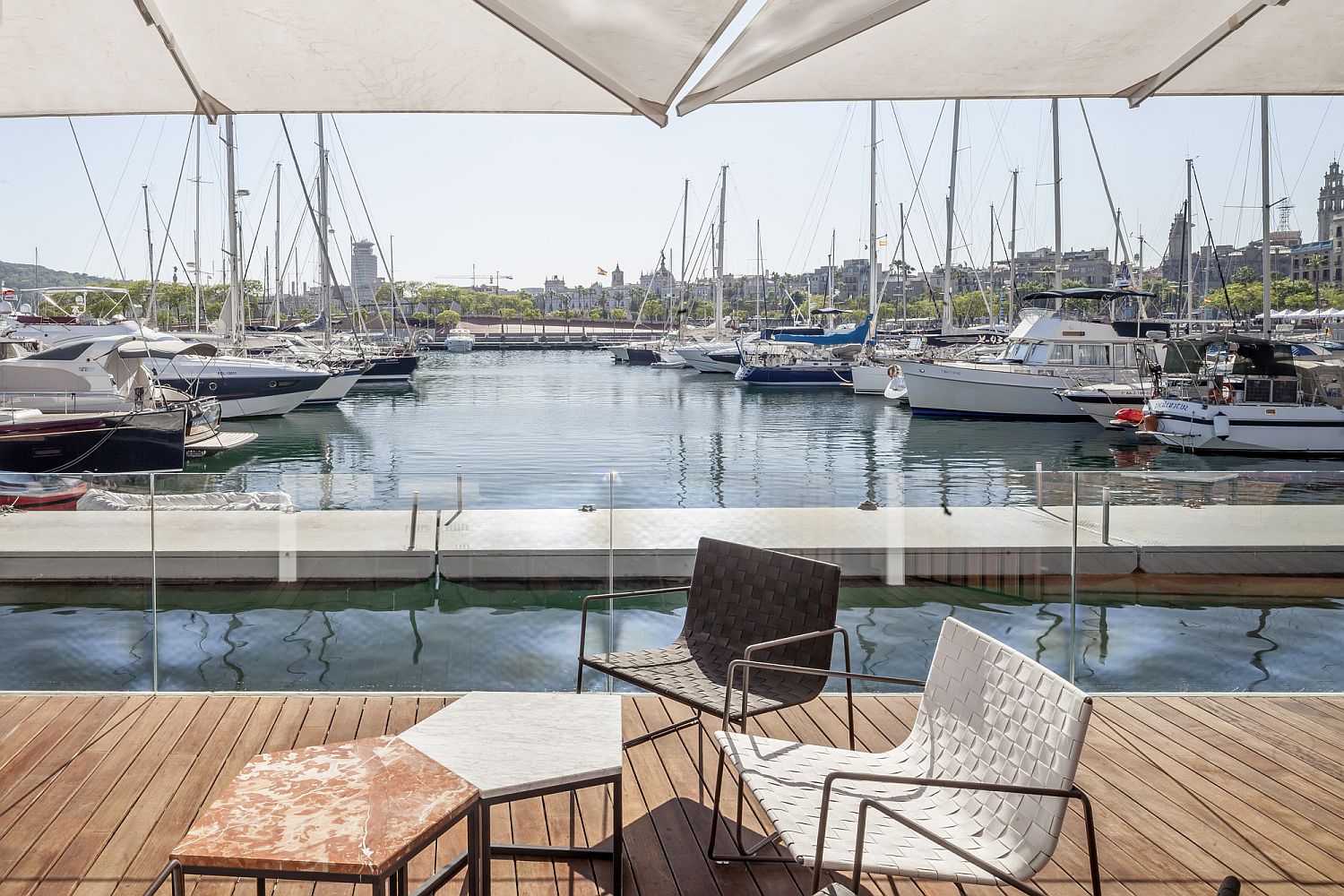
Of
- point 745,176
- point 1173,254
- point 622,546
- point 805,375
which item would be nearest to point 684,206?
point 745,176

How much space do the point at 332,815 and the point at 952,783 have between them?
103cm

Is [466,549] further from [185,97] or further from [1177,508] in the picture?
[1177,508]

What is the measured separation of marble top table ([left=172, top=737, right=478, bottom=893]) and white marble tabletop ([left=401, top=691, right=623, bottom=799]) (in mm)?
66

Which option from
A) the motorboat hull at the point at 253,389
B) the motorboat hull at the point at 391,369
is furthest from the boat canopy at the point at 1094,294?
the motorboat hull at the point at 391,369

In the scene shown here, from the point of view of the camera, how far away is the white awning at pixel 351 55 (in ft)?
6.82

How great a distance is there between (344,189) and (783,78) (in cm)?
3165

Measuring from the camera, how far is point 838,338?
125ft

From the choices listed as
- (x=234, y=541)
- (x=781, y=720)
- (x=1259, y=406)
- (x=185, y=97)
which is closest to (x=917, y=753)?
(x=781, y=720)

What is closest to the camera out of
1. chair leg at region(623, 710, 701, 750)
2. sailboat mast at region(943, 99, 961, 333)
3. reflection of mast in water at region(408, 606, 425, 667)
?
chair leg at region(623, 710, 701, 750)

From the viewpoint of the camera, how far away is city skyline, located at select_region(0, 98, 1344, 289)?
1014 inches

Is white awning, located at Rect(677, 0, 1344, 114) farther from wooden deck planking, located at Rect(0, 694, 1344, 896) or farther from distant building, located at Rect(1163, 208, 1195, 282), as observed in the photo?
distant building, located at Rect(1163, 208, 1195, 282)

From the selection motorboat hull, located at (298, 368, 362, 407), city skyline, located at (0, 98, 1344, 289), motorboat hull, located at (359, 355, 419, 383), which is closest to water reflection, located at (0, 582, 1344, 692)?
city skyline, located at (0, 98, 1344, 289)

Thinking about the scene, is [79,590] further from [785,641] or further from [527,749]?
[785,641]

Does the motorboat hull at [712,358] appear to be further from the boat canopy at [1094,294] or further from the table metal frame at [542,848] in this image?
the table metal frame at [542,848]
